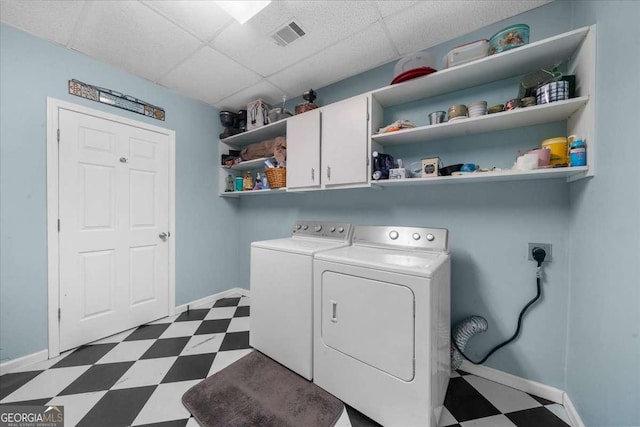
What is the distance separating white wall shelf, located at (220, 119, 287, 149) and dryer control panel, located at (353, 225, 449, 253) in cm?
140

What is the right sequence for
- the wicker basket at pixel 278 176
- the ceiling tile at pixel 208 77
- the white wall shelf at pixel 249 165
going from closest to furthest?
1. the ceiling tile at pixel 208 77
2. the wicker basket at pixel 278 176
3. the white wall shelf at pixel 249 165

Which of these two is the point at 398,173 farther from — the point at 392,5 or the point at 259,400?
the point at 259,400

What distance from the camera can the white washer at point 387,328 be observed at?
1.08 metres

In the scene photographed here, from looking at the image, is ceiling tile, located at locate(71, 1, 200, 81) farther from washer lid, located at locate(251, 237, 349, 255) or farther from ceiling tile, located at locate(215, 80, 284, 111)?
washer lid, located at locate(251, 237, 349, 255)

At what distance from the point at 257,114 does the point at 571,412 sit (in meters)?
3.34

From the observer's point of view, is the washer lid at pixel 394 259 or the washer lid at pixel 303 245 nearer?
the washer lid at pixel 394 259

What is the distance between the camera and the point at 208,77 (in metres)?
2.24

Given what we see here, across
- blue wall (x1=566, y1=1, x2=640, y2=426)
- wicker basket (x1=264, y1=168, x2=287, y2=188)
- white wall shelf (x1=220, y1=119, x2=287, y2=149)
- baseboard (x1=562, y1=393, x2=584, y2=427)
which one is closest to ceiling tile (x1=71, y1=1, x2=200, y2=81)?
white wall shelf (x1=220, y1=119, x2=287, y2=149)

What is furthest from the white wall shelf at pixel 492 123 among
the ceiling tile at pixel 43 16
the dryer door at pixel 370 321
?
the ceiling tile at pixel 43 16

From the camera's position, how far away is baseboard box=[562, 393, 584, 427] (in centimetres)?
118

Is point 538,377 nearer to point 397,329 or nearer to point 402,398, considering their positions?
point 402,398

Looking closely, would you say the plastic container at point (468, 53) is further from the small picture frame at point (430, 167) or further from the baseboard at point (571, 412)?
the baseboard at point (571, 412)

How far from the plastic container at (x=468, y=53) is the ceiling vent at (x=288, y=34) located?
3.52 feet

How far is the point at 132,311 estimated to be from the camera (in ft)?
7.36
